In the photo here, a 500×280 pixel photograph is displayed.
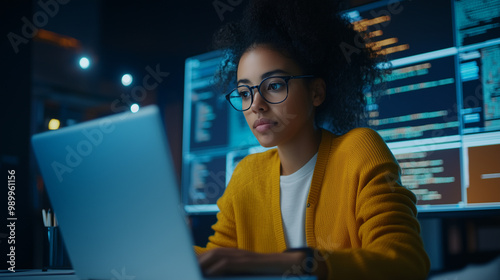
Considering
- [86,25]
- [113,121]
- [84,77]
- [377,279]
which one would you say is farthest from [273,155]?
[86,25]

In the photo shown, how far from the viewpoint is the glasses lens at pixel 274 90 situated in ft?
3.76

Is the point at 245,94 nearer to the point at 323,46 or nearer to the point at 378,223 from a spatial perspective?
the point at 323,46

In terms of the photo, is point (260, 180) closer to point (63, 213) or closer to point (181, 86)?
point (63, 213)

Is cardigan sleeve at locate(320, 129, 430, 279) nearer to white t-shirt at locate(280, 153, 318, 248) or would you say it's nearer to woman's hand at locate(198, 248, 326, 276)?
woman's hand at locate(198, 248, 326, 276)

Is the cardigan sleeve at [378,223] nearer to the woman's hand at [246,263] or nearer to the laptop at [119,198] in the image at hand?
the woman's hand at [246,263]

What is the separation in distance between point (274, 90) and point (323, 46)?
9.5 inches

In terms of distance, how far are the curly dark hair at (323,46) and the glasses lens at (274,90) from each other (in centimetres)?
10

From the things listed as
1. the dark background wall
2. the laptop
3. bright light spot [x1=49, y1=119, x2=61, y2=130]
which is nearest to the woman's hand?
the laptop

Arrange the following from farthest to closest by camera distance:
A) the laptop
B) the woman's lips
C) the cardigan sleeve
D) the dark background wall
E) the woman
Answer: the dark background wall
the woman's lips
the woman
the cardigan sleeve
the laptop

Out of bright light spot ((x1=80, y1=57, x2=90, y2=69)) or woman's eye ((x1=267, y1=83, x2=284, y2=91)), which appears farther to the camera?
bright light spot ((x1=80, y1=57, x2=90, y2=69))

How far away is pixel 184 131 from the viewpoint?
80.9 inches

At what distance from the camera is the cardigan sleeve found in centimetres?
70

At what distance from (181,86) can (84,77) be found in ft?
1.73

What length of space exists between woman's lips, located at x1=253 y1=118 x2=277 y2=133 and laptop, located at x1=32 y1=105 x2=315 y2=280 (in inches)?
21.9
